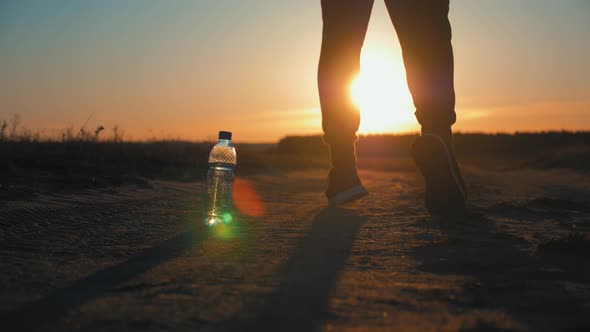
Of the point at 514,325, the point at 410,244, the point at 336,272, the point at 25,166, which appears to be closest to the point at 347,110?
the point at 410,244

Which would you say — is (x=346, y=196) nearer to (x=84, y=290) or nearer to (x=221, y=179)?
(x=221, y=179)

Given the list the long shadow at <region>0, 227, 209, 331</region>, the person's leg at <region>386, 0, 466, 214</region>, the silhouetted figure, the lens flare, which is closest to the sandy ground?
the long shadow at <region>0, 227, 209, 331</region>

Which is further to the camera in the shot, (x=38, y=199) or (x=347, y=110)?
(x=347, y=110)

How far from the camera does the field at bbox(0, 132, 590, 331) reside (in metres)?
1.42

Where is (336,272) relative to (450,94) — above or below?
below

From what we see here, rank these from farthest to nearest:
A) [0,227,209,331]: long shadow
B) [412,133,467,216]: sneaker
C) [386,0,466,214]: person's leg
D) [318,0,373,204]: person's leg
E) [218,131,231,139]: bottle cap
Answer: [318,0,373,204]: person's leg < [386,0,466,214]: person's leg < [218,131,231,139]: bottle cap < [412,133,467,216]: sneaker < [0,227,209,331]: long shadow

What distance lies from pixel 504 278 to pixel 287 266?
28.7 inches

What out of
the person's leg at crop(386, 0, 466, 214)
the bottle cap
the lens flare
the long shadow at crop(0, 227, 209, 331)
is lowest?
the lens flare

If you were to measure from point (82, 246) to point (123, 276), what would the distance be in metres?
0.59

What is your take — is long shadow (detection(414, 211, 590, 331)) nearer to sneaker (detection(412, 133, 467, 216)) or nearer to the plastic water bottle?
sneaker (detection(412, 133, 467, 216))

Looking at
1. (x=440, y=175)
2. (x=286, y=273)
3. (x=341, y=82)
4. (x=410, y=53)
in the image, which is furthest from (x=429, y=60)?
(x=286, y=273)

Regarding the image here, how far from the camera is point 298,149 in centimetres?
2569

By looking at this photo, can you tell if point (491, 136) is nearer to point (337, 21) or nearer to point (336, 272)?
point (337, 21)

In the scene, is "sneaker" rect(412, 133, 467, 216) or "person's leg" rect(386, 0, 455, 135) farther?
"person's leg" rect(386, 0, 455, 135)
